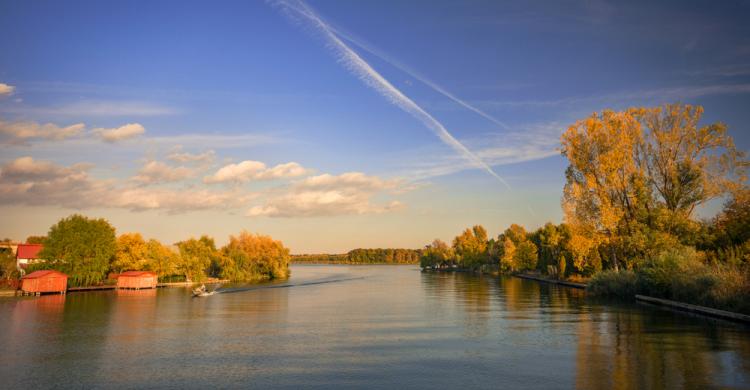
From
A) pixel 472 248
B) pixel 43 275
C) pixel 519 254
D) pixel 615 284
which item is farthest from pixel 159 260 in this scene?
pixel 472 248

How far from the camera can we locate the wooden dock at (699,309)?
29.9 m

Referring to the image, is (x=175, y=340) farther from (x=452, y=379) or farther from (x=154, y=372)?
(x=452, y=379)

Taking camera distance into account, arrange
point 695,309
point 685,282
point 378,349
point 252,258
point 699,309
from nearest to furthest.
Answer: point 378,349, point 699,309, point 695,309, point 685,282, point 252,258

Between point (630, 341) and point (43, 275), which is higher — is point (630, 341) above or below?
below

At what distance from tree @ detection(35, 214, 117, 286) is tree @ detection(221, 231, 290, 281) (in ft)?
102

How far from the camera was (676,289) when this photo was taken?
130ft

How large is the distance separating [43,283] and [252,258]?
5216 centimetres

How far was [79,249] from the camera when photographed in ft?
230

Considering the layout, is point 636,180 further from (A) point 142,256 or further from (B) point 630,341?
(A) point 142,256

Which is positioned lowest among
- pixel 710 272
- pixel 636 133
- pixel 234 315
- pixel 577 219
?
pixel 234 315

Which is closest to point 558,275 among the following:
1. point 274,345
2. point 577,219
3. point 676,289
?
point 577,219

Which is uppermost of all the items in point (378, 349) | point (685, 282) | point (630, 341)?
point (685, 282)

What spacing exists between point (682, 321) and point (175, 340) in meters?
31.3

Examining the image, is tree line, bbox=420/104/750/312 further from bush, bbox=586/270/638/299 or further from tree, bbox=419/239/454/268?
tree, bbox=419/239/454/268
